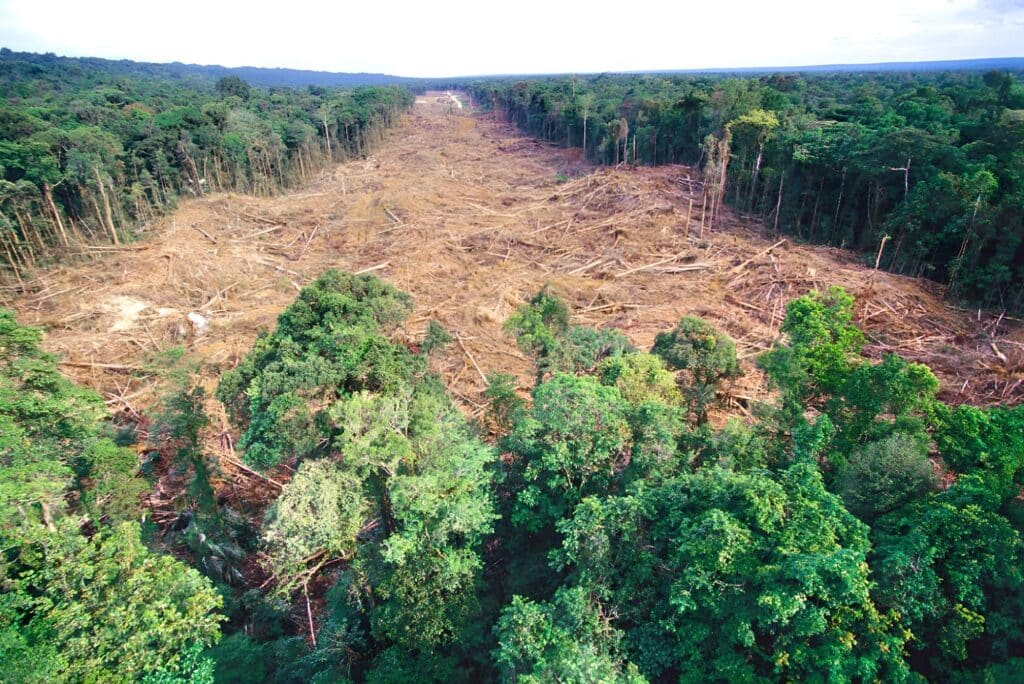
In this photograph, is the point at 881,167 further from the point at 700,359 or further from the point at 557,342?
the point at 557,342

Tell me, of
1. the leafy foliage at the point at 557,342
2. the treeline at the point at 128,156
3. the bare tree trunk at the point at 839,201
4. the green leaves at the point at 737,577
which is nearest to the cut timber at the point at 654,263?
the bare tree trunk at the point at 839,201

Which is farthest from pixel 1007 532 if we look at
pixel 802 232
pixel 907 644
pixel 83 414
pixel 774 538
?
pixel 802 232

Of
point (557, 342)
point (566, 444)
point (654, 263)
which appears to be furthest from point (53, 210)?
point (566, 444)

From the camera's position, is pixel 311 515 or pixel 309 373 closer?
pixel 311 515

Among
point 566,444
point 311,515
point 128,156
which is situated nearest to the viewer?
point 311,515

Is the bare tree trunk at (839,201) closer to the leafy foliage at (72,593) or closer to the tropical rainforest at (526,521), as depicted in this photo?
the tropical rainforest at (526,521)

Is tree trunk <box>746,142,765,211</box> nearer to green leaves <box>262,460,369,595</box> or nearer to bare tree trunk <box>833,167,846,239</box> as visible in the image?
bare tree trunk <box>833,167,846,239</box>
